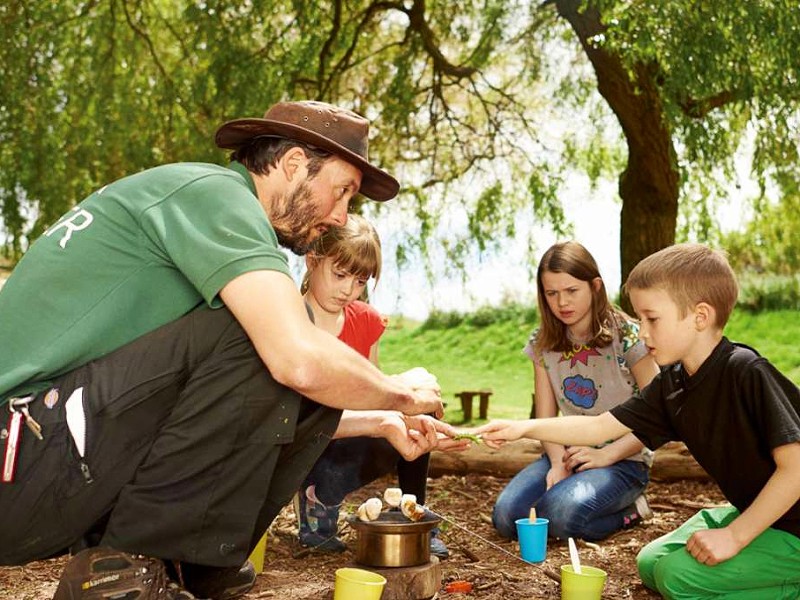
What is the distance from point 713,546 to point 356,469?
1.47 meters

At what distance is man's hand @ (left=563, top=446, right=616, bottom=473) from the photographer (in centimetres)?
448

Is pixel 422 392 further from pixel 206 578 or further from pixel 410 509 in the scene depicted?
pixel 206 578

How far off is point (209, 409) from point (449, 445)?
1320 mm

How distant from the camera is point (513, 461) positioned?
18.8 feet

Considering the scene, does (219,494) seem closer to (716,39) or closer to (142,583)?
(142,583)

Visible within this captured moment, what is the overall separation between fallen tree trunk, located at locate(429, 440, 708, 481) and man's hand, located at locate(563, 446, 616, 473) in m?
1.08

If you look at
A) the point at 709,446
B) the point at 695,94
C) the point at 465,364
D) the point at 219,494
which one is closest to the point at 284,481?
the point at 219,494

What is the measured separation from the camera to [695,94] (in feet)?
18.1

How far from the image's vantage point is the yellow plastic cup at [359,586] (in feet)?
9.16

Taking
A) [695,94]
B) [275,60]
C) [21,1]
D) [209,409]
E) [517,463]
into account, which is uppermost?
[21,1]

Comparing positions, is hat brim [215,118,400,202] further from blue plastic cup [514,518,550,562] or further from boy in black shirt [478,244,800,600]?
blue plastic cup [514,518,550,562]

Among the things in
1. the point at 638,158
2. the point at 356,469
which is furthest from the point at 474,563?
the point at 638,158

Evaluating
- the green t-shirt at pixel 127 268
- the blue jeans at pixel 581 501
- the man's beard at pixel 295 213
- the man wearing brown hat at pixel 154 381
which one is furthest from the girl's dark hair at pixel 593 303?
the green t-shirt at pixel 127 268

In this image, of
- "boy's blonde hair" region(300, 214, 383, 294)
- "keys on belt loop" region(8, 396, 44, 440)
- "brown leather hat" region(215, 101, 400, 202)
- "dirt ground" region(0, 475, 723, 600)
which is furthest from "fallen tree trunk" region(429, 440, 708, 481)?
"keys on belt loop" region(8, 396, 44, 440)
